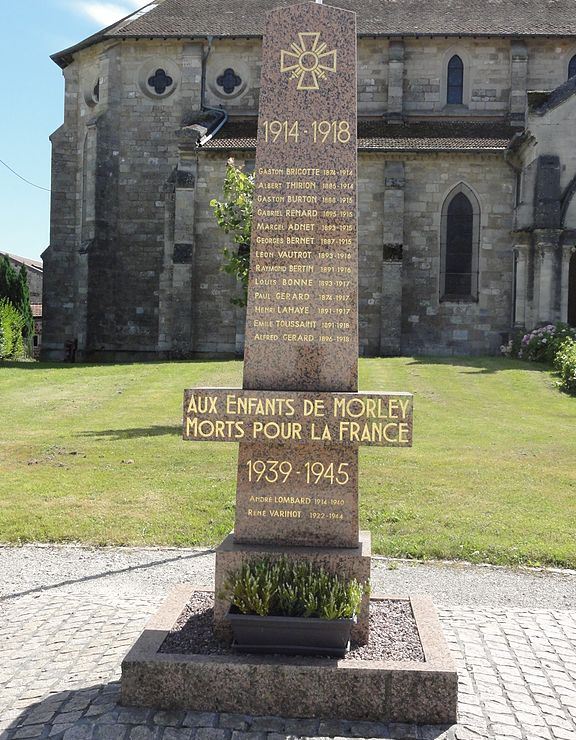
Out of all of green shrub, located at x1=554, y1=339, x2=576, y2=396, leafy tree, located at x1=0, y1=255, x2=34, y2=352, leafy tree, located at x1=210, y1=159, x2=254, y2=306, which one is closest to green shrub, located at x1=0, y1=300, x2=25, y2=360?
leafy tree, located at x1=0, y1=255, x2=34, y2=352

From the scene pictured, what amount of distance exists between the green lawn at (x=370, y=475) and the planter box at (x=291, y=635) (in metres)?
3.32

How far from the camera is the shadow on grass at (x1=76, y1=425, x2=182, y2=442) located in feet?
42.2

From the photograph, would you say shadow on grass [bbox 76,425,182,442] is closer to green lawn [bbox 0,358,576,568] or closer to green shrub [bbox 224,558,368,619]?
green lawn [bbox 0,358,576,568]

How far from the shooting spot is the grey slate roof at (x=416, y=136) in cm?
2497

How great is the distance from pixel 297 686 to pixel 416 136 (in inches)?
954

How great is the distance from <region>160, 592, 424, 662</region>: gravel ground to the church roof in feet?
82.7

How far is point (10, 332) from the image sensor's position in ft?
96.4

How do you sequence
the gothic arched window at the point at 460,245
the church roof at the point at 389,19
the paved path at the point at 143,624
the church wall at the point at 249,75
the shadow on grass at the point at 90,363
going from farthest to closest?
the church wall at the point at 249,75 < the church roof at the point at 389,19 < the gothic arched window at the point at 460,245 < the shadow on grass at the point at 90,363 < the paved path at the point at 143,624

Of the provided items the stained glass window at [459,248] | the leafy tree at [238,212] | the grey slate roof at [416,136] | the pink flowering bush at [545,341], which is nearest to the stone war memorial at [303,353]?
the leafy tree at [238,212]

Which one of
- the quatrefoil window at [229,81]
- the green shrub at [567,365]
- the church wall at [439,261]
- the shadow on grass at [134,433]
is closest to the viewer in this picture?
the shadow on grass at [134,433]

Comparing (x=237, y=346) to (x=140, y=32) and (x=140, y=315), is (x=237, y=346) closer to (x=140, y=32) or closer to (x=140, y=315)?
(x=140, y=315)

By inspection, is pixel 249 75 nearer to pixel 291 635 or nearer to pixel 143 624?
pixel 143 624

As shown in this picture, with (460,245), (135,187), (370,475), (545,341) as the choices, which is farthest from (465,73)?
(370,475)

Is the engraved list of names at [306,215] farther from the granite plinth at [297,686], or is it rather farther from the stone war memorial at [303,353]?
the granite plinth at [297,686]
